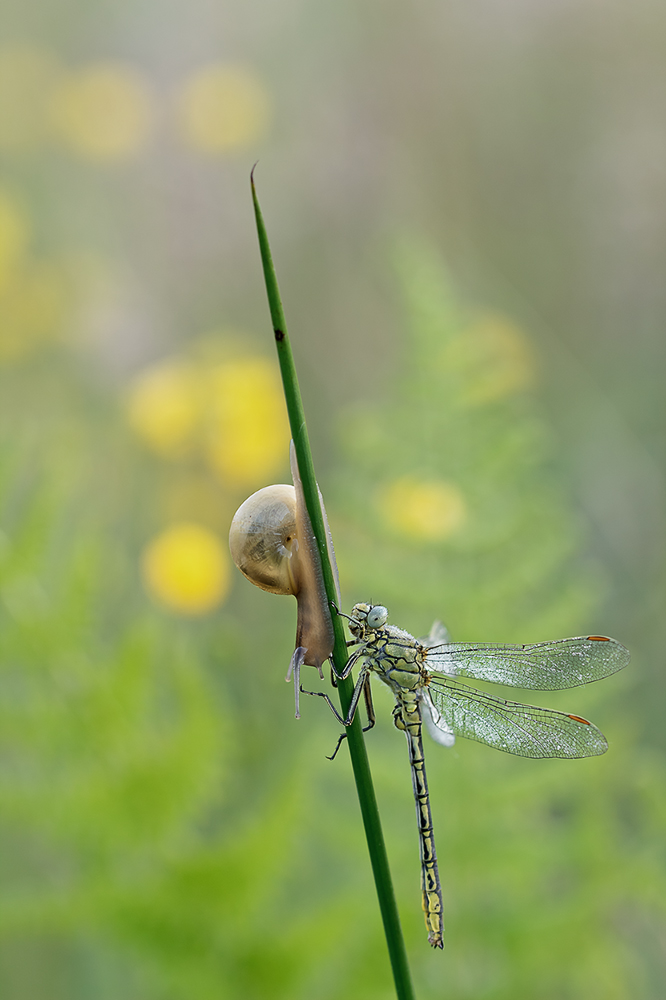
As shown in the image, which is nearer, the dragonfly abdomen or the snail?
the snail

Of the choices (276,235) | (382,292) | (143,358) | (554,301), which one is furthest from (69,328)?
(554,301)

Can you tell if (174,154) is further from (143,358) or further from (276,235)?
(143,358)

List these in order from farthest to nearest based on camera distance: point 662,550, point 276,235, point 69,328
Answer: point 276,235, point 69,328, point 662,550

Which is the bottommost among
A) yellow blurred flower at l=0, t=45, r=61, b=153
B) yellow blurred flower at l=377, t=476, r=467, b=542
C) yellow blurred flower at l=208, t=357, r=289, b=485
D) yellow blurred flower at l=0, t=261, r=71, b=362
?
yellow blurred flower at l=377, t=476, r=467, b=542

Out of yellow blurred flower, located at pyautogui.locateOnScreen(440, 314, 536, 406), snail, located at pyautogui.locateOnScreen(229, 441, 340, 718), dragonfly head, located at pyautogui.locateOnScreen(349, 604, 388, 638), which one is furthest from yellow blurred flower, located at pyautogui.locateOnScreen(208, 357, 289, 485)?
snail, located at pyautogui.locateOnScreen(229, 441, 340, 718)

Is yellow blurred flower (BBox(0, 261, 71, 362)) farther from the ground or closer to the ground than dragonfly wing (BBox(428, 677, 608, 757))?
farther from the ground

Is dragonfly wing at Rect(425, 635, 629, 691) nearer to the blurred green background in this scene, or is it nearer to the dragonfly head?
the dragonfly head

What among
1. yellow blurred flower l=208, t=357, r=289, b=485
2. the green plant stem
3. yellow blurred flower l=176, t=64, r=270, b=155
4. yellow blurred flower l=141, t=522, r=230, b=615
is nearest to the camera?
the green plant stem

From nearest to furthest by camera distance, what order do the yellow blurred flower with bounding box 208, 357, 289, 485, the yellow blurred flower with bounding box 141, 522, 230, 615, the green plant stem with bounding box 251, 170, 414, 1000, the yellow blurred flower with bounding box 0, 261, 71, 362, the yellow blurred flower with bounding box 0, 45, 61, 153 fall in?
the green plant stem with bounding box 251, 170, 414, 1000 < the yellow blurred flower with bounding box 141, 522, 230, 615 < the yellow blurred flower with bounding box 208, 357, 289, 485 < the yellow blurred flower with bounding box 0, 261, 71, 362 < the yellow blurred flower with bounding box 0, 45, 61, 153
